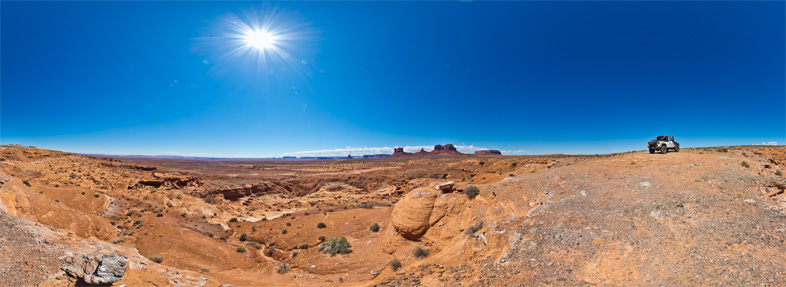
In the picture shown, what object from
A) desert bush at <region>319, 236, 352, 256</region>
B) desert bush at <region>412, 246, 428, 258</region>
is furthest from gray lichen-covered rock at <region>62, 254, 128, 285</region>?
desert bush at <region>412, 246, 428, 258</region>

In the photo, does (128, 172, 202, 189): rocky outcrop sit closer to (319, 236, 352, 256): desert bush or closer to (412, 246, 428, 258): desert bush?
(319, 236, 352, 256): desert bush

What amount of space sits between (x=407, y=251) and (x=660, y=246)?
32.3 ft

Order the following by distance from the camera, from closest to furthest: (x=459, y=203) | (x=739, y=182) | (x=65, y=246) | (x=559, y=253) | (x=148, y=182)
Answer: (x=559, y=253) → (x=65, y=246) → (x=739, y=182) → (x=459, y=203) → (x=148, y=182)

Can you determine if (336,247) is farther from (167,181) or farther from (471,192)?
(167,181)

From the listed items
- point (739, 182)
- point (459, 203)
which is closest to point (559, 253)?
point (459, 203)

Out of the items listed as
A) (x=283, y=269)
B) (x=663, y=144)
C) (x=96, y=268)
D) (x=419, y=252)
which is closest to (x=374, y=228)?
(x=419, y=252)

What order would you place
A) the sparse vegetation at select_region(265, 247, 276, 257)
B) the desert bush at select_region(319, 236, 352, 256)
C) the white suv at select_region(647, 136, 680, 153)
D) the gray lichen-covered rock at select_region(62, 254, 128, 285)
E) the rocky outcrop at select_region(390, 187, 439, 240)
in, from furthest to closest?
the white suv at select_region(647, 136, 680, 153), the sparse vegetation at select_region(265, 247, 276, 257), the desert bush at select_region(319, 236, 352, 256), the rocky outcrop at select_region(390, 187, 439, 240), the gray lichen-covered rock at select_region(62, 254, 128, 285)

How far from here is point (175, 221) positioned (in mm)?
19500

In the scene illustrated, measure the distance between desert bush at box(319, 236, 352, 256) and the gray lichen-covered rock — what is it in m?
9.31

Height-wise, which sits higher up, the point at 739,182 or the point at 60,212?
the point at 739,182

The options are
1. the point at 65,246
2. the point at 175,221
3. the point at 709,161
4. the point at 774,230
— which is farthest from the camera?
the point at 175,221

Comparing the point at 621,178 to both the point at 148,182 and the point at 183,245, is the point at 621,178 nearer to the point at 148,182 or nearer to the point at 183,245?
the point at 183,245

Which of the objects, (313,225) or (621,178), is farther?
(313,225)

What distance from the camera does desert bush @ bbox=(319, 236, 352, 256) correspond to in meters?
15.1
